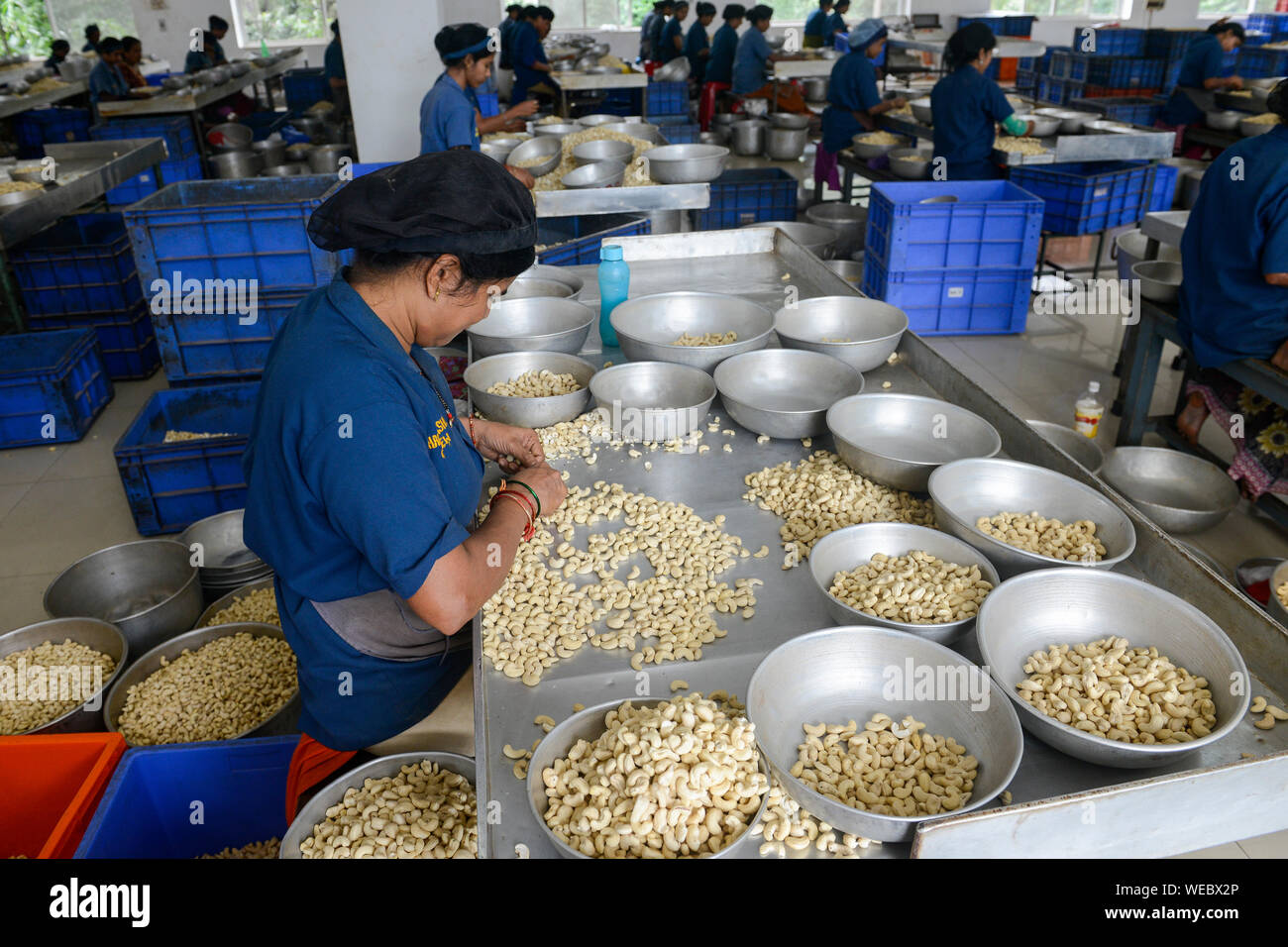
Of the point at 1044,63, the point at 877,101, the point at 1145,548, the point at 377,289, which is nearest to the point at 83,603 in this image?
the point at 377,289

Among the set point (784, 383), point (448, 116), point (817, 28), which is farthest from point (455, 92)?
point (817, 28)

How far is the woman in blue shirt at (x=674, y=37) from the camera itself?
1094cm

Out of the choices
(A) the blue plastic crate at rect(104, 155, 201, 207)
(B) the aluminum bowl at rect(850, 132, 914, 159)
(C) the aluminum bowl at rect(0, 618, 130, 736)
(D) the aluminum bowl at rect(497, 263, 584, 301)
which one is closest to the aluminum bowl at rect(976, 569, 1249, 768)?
(D) the aluminum bowl at rect(497, 263, 584, 301)

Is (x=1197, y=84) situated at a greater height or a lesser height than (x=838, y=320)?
greater

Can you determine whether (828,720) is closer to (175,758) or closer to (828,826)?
(828,826)

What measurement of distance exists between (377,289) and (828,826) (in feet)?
3.49

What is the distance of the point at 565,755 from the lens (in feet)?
4.22

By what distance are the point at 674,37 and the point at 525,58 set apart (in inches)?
142

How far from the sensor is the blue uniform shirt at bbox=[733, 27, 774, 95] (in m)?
8.39

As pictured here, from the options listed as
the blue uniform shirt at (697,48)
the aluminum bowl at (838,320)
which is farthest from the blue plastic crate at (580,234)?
the blue uniform shirt at (697,48)

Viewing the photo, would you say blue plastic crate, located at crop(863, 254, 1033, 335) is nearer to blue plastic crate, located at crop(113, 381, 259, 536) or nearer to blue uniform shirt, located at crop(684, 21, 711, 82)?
blue plastic crate, located at crop(113, 381, 259, 536)

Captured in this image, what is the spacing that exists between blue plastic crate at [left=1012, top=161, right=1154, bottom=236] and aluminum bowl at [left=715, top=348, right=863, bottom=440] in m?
3.35

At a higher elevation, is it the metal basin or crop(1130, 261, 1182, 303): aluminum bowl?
crop(1130, 261, 1182, 303): aluminum bowl

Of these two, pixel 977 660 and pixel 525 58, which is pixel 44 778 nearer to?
pixel 977 660
